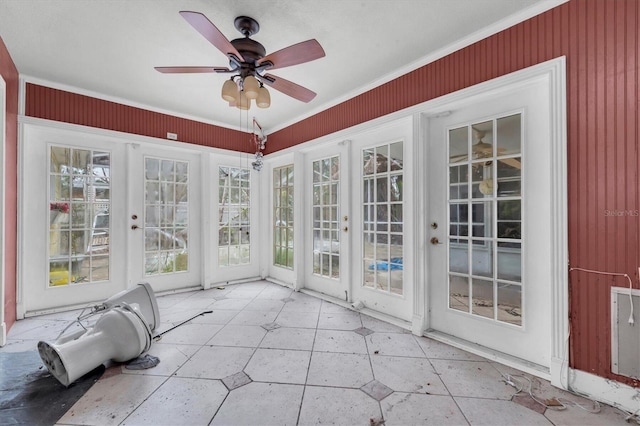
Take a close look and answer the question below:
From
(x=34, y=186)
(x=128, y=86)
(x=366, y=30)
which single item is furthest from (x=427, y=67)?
(x=34, y=186)

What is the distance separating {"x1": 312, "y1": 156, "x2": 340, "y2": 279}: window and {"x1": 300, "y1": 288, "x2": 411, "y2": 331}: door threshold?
0.89ft

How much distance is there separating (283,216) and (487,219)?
292 cm

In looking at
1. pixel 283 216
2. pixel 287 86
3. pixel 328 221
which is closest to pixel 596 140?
pixel 287 86

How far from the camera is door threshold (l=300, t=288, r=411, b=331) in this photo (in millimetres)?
2732

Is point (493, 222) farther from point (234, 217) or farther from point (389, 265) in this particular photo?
point (234, 217)

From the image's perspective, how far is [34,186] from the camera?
3025 mm

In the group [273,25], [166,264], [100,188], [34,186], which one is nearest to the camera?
[273,25]

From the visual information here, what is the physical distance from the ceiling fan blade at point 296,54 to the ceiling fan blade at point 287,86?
14cm

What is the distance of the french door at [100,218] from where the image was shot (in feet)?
9.96

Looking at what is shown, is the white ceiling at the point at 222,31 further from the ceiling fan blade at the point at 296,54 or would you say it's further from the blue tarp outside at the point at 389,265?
the blue tarp outside at the point at 389,265

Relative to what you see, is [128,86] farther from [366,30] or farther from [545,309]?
[545,309]

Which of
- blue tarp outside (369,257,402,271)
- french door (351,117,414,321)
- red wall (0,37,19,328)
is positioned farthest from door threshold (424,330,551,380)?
red wall (0,37,19,328)

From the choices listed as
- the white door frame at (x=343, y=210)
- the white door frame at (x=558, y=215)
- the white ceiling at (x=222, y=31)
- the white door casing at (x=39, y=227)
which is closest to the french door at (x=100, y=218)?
the white door casing at (x=39, y=227)

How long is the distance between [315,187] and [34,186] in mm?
3213
